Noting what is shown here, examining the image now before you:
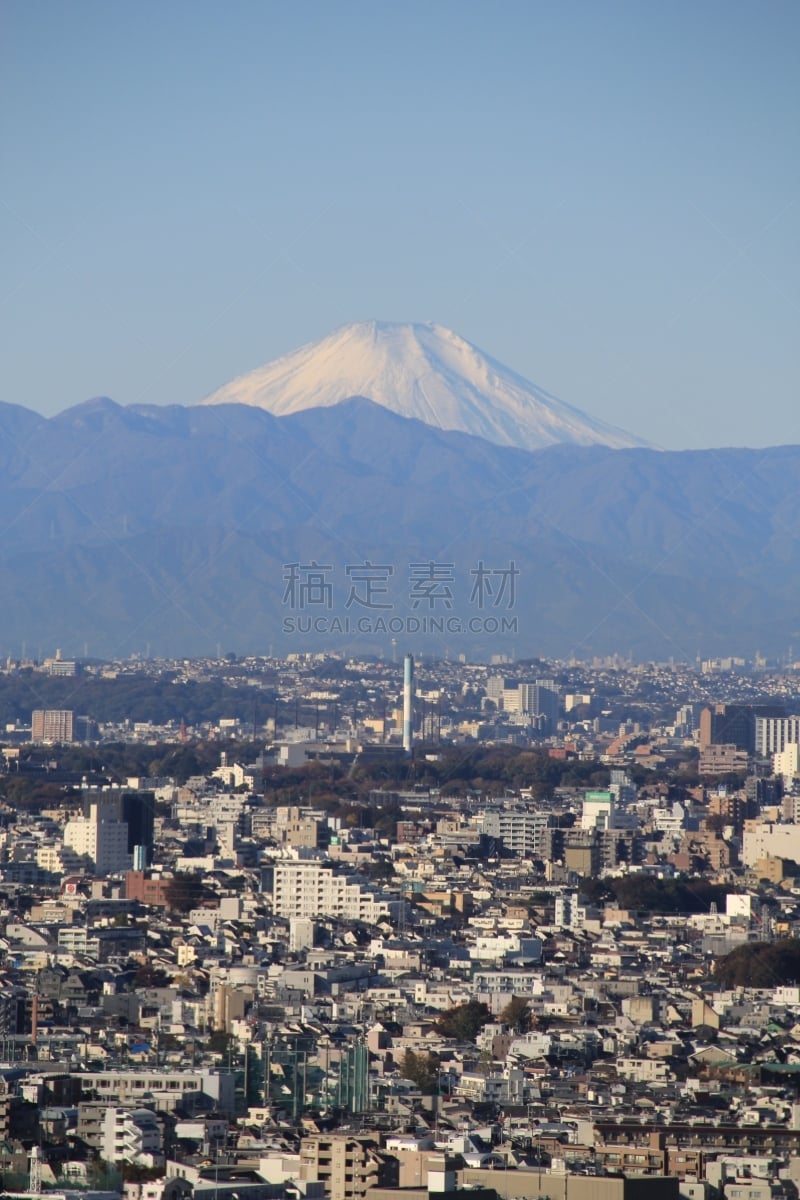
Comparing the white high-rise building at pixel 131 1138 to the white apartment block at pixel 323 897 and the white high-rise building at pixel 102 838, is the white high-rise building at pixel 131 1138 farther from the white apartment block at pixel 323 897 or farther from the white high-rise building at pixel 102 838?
the white high-rise building at pixel 102 838

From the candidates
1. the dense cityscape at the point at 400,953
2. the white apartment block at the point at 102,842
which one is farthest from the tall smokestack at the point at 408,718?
the white apartment block at the point at 102,842

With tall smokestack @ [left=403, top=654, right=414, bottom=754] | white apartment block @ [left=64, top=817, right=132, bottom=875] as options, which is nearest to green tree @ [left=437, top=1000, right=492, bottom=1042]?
white apartment block @ [left=64, top=817, right=132, bottom=875]

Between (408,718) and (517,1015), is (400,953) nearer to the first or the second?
(517,1015)

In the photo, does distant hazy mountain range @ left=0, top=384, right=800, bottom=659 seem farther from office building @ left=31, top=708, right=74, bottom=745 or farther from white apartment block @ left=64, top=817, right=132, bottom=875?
white apartment block @ left=64, top=817, right=132, bottom=875

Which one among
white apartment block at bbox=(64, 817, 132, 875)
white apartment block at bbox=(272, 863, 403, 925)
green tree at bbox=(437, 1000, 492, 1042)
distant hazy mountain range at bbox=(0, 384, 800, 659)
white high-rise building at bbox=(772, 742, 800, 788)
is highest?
distant hazy mountain range at bbox=(0, 384, 800, 659)

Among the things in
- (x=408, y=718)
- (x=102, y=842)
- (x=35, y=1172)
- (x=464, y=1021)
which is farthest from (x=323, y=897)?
(x=408, y=718)

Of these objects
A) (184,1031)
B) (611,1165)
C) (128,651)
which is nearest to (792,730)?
(128,651)
